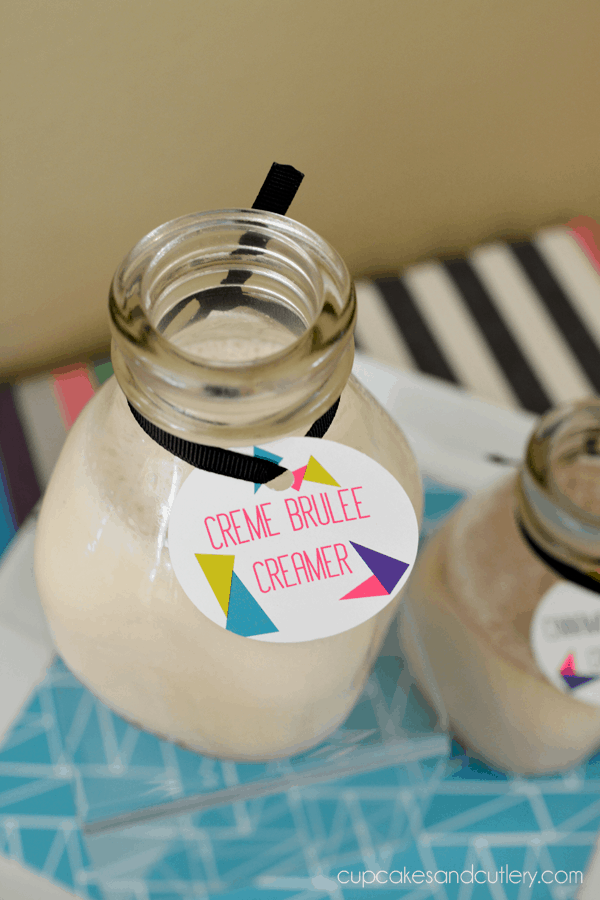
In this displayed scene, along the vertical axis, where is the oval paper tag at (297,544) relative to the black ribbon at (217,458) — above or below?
below

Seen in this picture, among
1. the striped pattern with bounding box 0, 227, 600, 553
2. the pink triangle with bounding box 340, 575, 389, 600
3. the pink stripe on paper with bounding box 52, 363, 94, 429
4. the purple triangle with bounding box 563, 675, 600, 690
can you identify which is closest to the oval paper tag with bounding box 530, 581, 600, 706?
the purple triangle with bounding box 563, 675, 600, 690

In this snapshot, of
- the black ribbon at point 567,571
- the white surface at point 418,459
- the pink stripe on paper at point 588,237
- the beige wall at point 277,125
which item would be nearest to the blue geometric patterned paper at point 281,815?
the white surface at point 418,459

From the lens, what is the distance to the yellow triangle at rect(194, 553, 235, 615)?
0.31m

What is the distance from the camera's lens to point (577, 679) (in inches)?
15.8

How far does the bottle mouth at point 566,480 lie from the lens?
347mm

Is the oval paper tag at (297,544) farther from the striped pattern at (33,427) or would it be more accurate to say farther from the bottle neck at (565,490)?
the striped pattern at (33,427)

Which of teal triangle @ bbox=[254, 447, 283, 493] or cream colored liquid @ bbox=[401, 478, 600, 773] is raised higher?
teal triangle @ bbox=[254, 447, 283, 493]

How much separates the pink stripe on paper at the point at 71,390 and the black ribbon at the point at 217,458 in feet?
1.55

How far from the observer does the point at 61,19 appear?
0.52 metres

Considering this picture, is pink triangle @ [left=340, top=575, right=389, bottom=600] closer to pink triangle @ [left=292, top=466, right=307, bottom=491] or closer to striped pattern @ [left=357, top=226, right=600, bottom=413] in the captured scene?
pink triangle @ [left=292, top=466, right=307, bottom=491]

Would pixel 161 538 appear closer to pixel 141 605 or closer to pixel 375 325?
pixel 141 605

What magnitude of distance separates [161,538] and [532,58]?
736 mm

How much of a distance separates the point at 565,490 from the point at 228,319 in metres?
0.19

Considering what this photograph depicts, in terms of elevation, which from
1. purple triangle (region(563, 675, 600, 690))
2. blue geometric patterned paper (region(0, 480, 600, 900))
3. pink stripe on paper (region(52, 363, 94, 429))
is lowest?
blue geometric patterned paper (region(0, 480, 600, 900))
